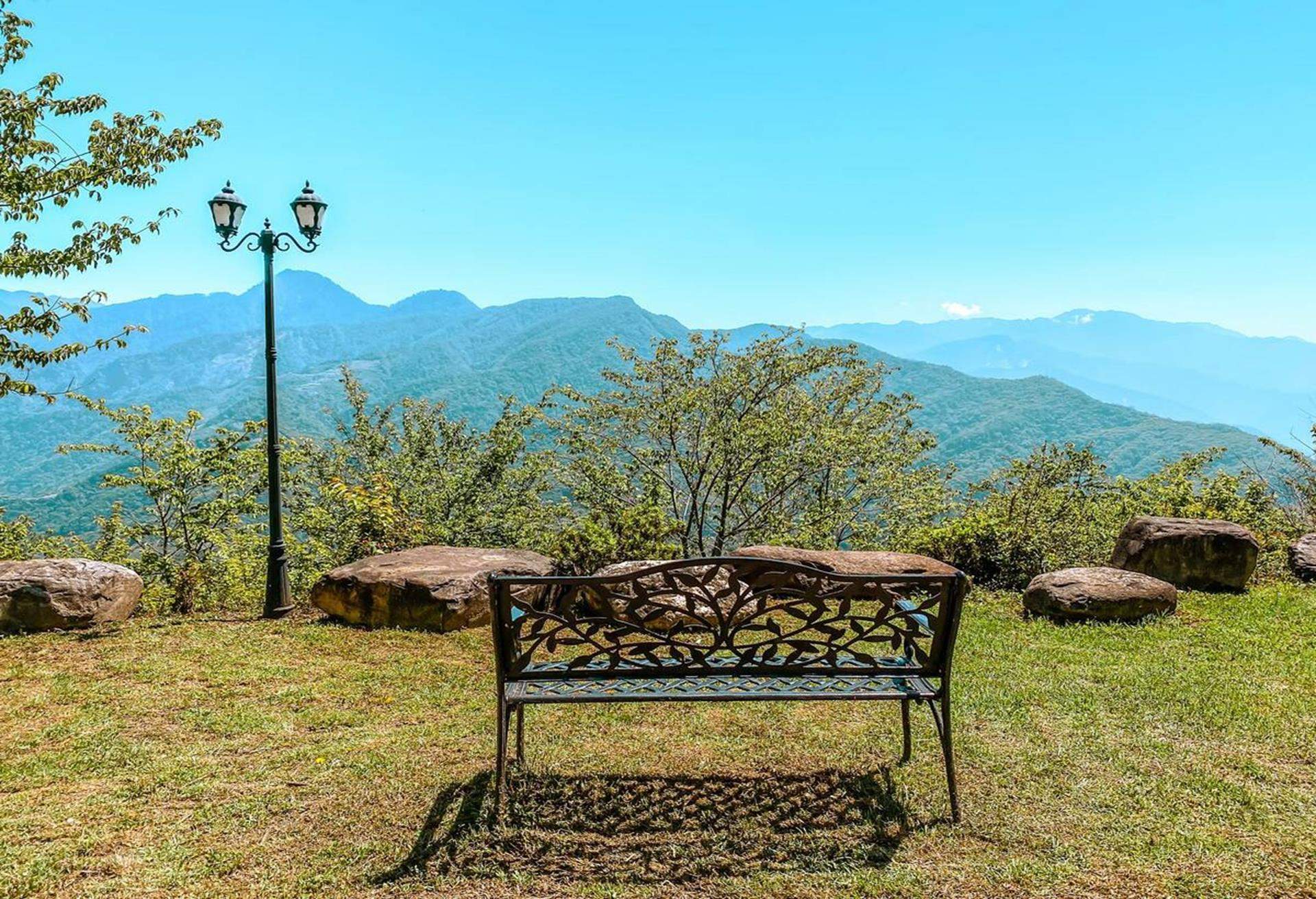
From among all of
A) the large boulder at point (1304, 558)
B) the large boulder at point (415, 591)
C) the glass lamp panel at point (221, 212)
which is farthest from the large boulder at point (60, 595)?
the large boulder at point (1304, 558)

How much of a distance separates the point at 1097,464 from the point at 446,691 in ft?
30.8

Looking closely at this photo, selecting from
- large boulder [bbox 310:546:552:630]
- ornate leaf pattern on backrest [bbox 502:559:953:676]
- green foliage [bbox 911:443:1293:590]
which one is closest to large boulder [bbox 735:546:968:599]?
green foliage [bbox 911:443:1293:590]

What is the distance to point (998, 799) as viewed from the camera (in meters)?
3.15

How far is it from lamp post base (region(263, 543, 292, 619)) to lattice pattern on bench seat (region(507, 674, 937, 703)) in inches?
171

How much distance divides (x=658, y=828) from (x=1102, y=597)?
16.3ft

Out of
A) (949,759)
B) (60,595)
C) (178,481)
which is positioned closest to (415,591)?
(60,595)

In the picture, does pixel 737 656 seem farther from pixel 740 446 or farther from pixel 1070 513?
pixel 740 446

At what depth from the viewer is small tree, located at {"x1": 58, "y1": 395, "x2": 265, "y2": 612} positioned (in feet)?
40.9

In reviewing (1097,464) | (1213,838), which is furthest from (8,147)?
(1097,464)

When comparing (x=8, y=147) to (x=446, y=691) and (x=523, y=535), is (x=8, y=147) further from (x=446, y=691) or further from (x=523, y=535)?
(x=523, y=535)

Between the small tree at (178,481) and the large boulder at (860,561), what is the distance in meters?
8.99

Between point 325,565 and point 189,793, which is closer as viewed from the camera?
point 189,793

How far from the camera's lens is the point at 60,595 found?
6043mm

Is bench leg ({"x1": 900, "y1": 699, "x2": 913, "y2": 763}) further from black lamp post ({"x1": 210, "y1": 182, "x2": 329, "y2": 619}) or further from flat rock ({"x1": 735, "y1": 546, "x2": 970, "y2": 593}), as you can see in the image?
black lamp post ({"x1": 210, "y1": 182, "x2": 329, "y2": 619})
